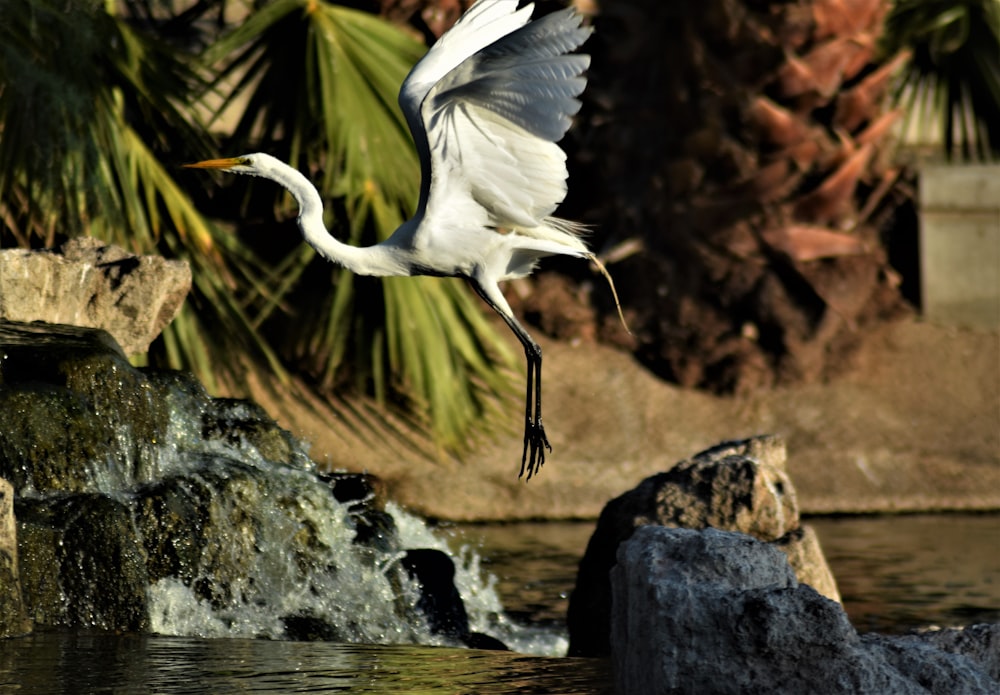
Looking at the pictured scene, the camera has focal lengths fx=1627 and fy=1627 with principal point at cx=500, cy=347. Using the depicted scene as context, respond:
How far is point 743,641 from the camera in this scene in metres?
3.17

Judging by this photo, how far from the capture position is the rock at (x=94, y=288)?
5602mm

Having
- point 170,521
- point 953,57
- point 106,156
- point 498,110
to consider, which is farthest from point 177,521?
point 953,57

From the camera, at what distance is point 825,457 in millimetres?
8703

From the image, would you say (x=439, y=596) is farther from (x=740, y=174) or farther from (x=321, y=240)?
(x=740, y=174)

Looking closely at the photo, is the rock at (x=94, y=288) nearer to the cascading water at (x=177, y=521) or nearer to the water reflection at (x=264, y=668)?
the cascading water at (x=177, y=521)

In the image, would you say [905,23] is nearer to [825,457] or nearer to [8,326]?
[825,457]

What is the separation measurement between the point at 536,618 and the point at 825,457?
3.16 m

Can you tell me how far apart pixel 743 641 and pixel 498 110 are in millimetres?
2159

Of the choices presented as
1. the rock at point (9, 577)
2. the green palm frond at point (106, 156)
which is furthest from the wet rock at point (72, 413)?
the green palm frond at point (106, 156)

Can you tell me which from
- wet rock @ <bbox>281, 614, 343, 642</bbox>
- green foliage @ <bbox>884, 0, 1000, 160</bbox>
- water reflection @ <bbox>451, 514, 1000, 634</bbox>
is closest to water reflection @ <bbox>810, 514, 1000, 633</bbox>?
water reflection @ <bbox>451, 514, 1000, 634</bbox>

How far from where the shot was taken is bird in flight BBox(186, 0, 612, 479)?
184 inches

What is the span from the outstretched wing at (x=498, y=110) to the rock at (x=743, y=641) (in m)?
1.65

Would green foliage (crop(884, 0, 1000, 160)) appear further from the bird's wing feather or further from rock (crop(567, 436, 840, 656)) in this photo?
rock (crop(567, 436, 840, 656))

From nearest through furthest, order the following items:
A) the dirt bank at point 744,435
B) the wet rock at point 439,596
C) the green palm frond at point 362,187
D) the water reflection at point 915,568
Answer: the wet rock at point 439,596, the water reflection at point 915,568, the green palm frond at point 362,187, the dirt bank at point 744,435
